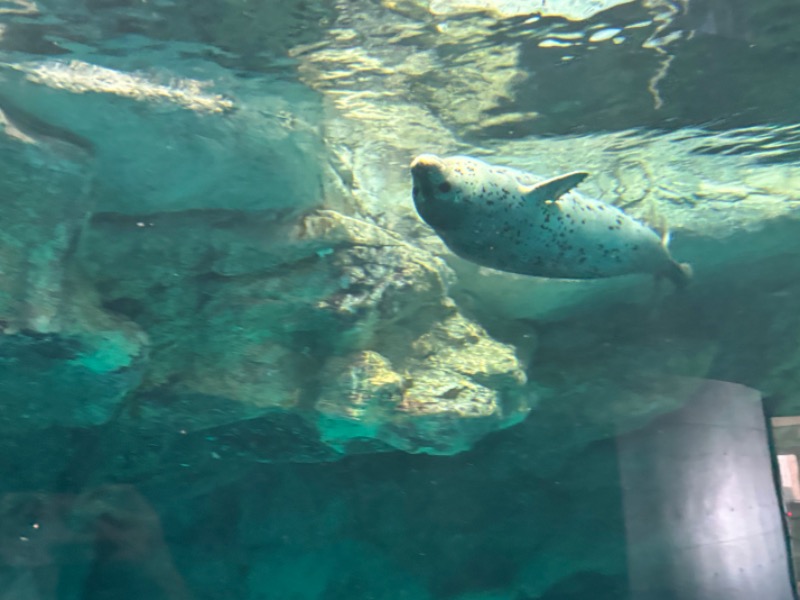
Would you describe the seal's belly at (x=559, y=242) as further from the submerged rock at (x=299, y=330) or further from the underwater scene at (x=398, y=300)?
the submerged rock at (x=299, y=330)

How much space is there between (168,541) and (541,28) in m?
11.0

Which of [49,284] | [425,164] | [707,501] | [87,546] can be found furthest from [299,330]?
[707,501]

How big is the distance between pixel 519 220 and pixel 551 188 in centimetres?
36

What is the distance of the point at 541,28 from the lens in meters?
7.01

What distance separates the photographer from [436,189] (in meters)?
4.14

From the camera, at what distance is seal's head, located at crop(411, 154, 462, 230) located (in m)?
4.09

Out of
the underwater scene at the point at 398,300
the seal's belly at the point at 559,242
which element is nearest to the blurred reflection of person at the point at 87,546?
the underwater scene at the point at 398,300

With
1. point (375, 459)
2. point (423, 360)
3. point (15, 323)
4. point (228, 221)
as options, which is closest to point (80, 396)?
point (15, 323)

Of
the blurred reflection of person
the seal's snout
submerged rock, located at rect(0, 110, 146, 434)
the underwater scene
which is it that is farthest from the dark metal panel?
submerged rock, located at rect(0, 110, 146, 434)

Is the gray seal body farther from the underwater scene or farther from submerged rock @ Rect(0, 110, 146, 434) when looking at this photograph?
submerged rock @ Rect(0, 110, 146, 434)

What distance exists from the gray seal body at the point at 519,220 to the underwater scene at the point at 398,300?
0.03 m

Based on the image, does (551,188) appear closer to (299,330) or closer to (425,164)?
(425,164)

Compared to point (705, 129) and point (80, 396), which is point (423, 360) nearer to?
point (80, 396)

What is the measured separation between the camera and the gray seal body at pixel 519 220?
4.21 meters
